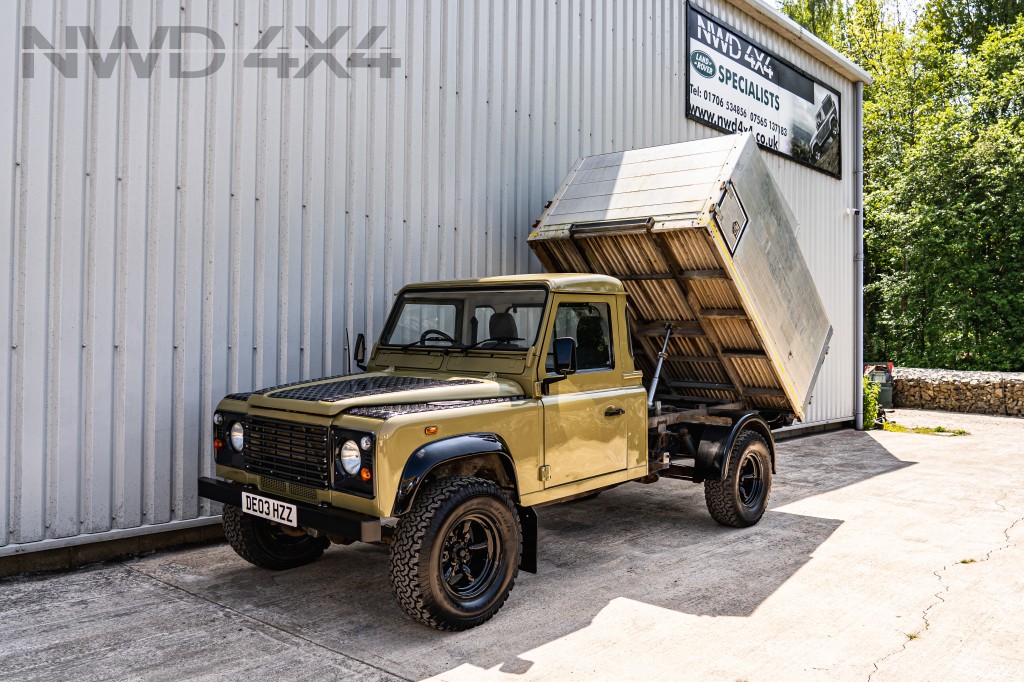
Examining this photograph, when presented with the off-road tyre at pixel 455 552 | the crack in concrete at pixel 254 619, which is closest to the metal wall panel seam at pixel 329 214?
the crack in concrete at pixel 254 619

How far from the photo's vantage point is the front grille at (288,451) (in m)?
4.50

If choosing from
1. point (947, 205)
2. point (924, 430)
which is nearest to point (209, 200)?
point (924, 430)

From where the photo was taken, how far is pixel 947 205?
23.6m

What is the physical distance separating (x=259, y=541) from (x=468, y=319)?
6.90 feet

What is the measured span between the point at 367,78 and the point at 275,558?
14.6 feet

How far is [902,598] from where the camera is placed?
16.7 feet

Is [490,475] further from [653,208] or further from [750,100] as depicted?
[750,100]

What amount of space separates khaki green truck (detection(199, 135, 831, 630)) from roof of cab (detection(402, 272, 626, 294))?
16 millimetres

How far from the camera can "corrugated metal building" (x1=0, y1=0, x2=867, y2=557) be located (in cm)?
546

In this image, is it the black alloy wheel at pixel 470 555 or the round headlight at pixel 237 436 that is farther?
the round headlight at pixel 237 436

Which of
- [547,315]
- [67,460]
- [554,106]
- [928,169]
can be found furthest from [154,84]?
[928,169]

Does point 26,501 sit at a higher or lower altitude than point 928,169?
lower

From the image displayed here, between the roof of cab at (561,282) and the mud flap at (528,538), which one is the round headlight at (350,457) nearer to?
the mud flap at (528,538)

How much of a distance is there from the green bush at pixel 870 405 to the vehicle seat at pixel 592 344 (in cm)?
1097
